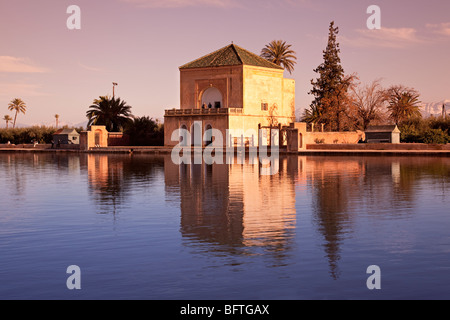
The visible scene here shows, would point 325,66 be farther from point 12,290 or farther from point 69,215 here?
point 12,290

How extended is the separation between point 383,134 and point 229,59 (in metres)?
19.2

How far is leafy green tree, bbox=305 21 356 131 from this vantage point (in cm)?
6181

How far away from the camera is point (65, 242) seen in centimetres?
1118

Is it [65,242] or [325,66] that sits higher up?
[325,66]

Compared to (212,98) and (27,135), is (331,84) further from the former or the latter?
(27,135)

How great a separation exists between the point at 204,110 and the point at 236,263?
51.2 meters

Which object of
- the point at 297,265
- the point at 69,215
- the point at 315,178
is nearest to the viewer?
the point at 297,265

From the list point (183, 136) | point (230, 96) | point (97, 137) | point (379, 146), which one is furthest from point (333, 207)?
point (97, 137)

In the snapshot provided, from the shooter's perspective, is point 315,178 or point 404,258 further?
point 315,178

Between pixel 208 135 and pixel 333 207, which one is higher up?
pixel 208 135

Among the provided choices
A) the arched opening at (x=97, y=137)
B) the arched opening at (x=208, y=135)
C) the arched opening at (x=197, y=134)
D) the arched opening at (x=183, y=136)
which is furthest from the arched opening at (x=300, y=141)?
the arched opening at (x=97, y=137)

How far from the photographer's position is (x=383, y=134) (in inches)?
2061

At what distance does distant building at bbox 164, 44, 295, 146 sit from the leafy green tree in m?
4.18
